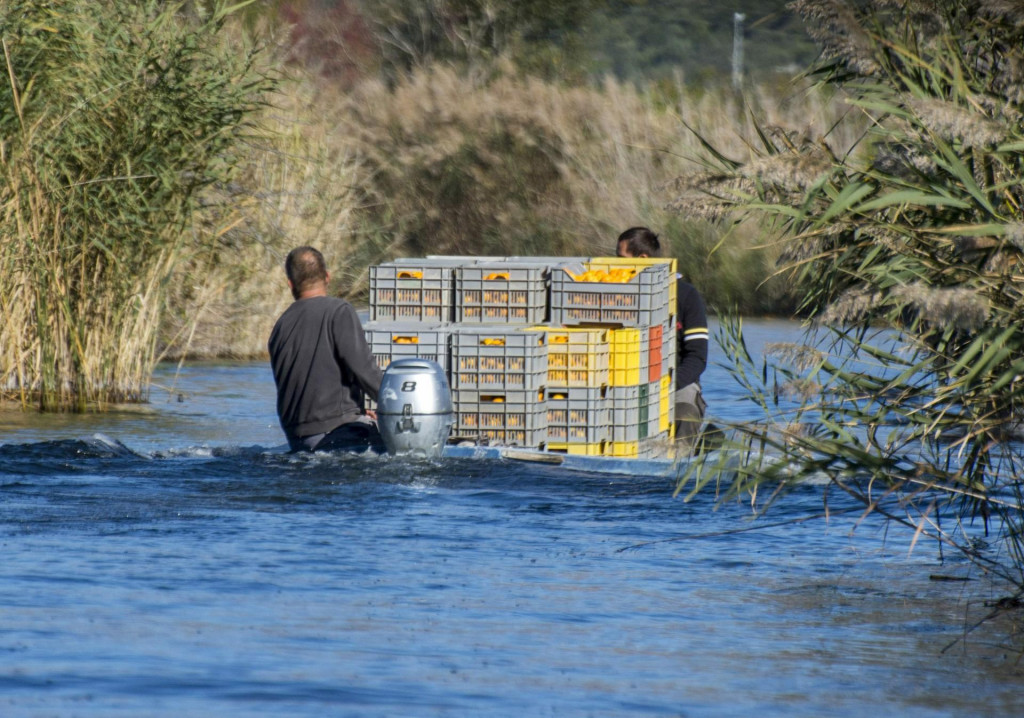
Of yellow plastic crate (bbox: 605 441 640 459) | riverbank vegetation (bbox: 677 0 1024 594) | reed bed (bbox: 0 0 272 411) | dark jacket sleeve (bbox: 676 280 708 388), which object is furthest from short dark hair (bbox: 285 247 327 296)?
riverbank vegetation (bbox: 677 0 1024 594)

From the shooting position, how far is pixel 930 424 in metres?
6.75

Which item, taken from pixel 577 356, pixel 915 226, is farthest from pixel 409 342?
pixel 915 226

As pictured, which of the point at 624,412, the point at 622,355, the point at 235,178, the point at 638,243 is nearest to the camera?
the point at 622,355

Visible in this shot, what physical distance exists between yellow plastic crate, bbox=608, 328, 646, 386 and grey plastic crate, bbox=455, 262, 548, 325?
0.59m

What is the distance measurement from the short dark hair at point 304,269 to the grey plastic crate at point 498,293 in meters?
1.20

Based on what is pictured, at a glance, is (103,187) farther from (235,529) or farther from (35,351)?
(235,529)

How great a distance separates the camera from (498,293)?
11438 millimetres

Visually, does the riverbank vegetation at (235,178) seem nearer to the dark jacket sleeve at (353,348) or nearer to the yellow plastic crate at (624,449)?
the yellow plastic crate at (624,449)

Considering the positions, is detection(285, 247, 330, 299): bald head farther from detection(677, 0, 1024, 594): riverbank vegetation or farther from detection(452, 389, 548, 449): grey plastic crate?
detection(677, 0, 1024, 594): riverbank vegetation

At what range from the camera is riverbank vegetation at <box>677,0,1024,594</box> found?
6305 mm

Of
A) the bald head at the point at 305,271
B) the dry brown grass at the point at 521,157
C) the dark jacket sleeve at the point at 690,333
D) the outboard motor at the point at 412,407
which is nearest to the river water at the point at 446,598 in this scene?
the outboard motor at the point at 412,407

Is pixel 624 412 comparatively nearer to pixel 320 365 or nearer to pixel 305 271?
pixel 320 365

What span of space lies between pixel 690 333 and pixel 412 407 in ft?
8.28

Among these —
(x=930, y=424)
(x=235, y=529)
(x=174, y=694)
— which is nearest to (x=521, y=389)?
(x=235, y=529)
